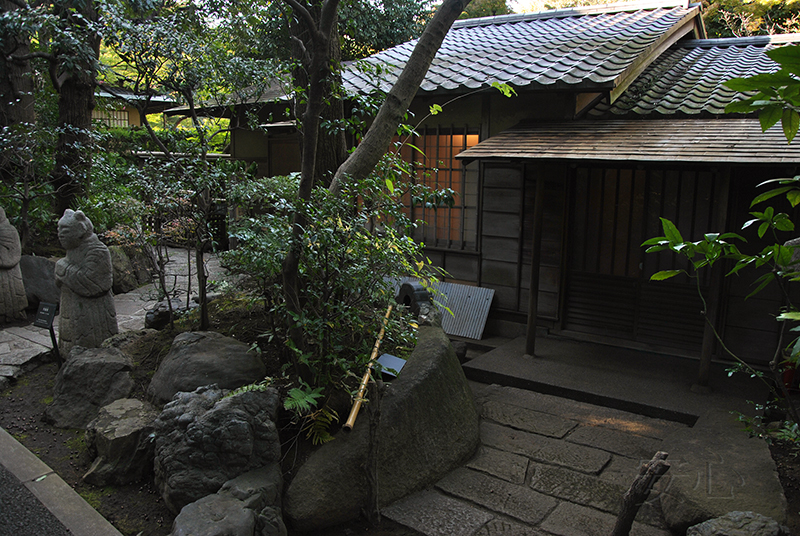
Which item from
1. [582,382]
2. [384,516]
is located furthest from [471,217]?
[384,516]

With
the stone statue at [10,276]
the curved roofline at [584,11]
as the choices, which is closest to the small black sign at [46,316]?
the stone statue at [10,276]

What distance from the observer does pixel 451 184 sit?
10289 millimetres

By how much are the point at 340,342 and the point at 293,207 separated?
4.66 ft

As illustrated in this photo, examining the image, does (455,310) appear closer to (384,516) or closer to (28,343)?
(384,516)

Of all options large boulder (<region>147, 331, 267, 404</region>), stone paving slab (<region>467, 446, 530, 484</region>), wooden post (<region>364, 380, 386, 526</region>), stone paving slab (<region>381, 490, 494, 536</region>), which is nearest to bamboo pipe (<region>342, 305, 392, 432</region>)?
wooden post (<region>364, 380, 386, 526</region>)

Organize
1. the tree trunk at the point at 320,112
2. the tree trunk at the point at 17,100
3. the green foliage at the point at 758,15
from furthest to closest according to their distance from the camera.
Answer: the green foliage at the point at 758,15 → the tree trunk at the point at 17,100 → the tree trunk at the point at 320,112

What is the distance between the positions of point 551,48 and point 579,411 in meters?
6.51

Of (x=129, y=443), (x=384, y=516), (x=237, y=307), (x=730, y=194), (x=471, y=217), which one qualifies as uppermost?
(x=730, y=194)

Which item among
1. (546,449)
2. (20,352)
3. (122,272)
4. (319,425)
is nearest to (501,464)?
(546,449)

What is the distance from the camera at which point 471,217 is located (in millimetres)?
10133

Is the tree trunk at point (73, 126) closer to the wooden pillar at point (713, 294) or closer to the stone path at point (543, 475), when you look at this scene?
the stone path at point (543, 475)

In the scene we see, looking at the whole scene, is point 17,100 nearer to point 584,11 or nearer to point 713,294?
point 584,11

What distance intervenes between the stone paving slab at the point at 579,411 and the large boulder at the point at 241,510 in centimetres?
353

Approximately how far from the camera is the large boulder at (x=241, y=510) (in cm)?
399
